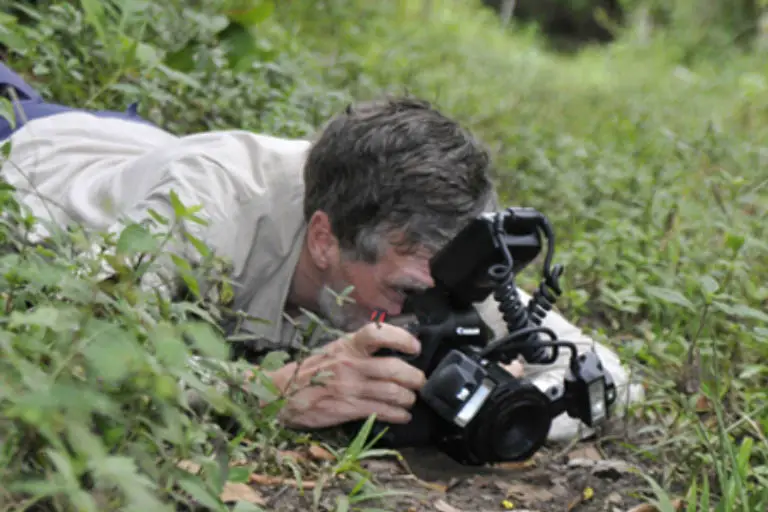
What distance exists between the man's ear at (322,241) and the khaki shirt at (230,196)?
58mm

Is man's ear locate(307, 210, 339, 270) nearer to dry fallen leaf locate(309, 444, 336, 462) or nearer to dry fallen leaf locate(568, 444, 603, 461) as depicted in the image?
dry fallen leaf locate(309, 444, 336, 462)

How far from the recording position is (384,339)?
2270 millimetres

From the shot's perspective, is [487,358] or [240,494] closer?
[240,494]

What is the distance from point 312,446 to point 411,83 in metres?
3.96

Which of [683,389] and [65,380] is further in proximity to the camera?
[683,389]

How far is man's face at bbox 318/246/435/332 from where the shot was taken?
104 inches

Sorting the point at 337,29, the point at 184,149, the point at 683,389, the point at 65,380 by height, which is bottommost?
the point at 337,29

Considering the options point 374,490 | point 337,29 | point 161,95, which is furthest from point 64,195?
point 337,29

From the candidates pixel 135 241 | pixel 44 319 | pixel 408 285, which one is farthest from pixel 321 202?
pixel 44 319

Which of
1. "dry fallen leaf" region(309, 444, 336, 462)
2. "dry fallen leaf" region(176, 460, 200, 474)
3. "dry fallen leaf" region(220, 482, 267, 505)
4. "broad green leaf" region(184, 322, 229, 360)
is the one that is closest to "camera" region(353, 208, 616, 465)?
"dry fallen leaf" region(309, 444, 336, 462)

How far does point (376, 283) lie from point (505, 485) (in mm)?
642

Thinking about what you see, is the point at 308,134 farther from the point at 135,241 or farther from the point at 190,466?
the point at 135,241

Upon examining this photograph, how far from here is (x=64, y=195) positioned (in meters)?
2.91

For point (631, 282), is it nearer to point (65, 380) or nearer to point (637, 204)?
point (637, 204)
